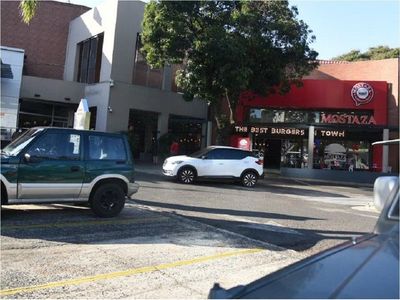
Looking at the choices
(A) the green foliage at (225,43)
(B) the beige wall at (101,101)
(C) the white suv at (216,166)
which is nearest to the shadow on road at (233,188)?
(C) the white suv at (216,166)

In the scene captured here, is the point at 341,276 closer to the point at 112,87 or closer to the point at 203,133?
the point at 112,87

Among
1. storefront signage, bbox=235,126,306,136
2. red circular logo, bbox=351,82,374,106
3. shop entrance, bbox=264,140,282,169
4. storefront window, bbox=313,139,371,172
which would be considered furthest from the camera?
shop entrance, bbox=264,140,282,169

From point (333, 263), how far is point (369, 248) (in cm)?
29

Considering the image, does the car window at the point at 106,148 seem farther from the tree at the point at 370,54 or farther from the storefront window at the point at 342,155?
the tree at the point at 370,54

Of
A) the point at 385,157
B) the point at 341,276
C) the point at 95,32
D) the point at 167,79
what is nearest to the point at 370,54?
the point at 385,157

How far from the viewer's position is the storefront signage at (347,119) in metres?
30.9

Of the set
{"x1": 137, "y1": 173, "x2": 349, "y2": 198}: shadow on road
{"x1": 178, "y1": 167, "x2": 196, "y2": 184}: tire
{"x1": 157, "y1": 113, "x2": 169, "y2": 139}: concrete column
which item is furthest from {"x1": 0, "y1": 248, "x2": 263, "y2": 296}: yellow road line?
{"x1": 157, "y1": 113, "x2": 169, "y2": 139}: concrete column

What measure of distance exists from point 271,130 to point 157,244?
24.4 meters

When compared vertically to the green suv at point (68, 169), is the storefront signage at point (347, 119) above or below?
above

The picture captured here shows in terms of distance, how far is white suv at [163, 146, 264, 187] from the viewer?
2020cm

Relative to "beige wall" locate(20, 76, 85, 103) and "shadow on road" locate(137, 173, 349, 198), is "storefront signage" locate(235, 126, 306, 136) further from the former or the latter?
"beige wall" locate(20, 76, 85, 103)

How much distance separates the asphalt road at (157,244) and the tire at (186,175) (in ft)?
18.1

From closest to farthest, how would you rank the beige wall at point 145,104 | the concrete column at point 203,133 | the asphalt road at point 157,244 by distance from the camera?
the asphalt road at point 157,244 < the beige wall at point 145,104 < the concrete column at point 203,133

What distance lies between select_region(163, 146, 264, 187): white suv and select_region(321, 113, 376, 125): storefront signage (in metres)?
11.7
